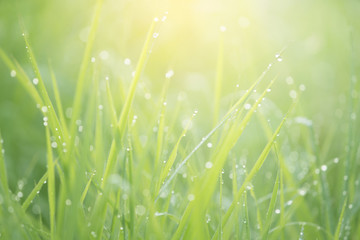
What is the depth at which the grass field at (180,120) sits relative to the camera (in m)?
0.66

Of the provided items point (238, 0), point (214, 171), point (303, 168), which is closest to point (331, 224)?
point (303, 168)

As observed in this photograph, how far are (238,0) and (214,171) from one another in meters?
1.63

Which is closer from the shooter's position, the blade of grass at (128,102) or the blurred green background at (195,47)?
the blade of grass at (128,102)

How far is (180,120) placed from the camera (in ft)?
4.62

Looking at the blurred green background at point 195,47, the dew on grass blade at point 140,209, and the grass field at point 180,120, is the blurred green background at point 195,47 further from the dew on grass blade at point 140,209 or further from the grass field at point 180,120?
the dew on grass blade at point 140,209

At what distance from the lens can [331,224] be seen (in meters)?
0.93

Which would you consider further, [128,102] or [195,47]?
[195,47]

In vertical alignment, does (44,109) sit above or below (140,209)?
above

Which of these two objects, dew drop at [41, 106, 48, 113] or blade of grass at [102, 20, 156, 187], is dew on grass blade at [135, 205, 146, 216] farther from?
dew drop at [41, 106, 48, 113]

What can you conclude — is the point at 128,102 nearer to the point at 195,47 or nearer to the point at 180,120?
the point at 180,120

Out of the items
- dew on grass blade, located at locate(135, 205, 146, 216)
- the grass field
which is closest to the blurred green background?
the grass field

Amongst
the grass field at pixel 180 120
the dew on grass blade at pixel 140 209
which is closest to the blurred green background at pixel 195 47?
the grass field at pixel 180 120

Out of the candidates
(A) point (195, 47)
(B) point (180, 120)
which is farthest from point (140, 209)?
(A) point (195, 47)

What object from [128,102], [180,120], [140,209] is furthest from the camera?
[180,120]
